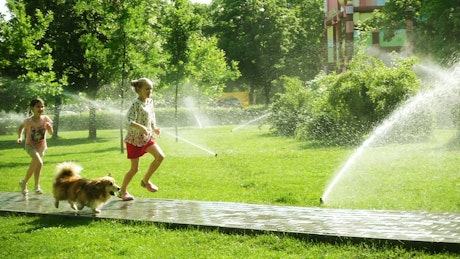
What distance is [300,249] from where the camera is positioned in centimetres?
607

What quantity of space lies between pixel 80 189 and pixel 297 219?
333 centimetres

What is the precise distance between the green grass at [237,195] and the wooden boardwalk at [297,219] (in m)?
0.15

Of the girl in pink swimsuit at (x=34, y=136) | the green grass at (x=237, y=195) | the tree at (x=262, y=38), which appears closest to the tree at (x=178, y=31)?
the green grass at (x=237, y=195)

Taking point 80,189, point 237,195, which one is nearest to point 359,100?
point 237,195

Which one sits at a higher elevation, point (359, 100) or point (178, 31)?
point (178, 31)

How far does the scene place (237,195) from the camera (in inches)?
398

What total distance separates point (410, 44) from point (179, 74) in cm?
1549

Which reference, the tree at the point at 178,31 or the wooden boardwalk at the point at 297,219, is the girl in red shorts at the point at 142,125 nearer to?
the wooden boardwalk at the point at 297,219

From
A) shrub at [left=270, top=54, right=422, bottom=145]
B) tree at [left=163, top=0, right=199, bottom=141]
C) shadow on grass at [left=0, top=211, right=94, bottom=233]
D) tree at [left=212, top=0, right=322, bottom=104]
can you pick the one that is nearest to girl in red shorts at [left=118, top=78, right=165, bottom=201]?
shadow on grass at [left=0, top=211, right=94, bottom=233]

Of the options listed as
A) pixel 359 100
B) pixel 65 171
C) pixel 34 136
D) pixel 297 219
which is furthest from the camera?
pixel 359 100

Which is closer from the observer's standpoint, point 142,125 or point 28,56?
point 142,125

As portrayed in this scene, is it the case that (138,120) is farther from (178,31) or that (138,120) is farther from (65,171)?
(178,31)

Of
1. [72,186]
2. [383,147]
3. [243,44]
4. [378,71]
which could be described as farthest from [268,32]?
[72,186]

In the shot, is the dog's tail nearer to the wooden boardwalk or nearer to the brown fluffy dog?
the brown fluffy dog
